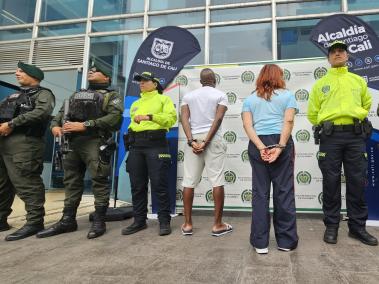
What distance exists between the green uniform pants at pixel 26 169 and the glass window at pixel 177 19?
4830mm

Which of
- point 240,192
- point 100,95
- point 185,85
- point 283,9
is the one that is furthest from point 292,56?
point 100,95

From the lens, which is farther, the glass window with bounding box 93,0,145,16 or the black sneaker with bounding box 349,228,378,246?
the glass window with bounding box 93,0,145,16

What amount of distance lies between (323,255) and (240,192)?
1.99 metres

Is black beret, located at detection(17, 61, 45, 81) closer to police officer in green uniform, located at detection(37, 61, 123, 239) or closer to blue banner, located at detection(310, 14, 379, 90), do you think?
police officer in green uniform, located at detection(37, 61, 123, 239)

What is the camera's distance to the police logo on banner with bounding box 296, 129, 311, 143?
14.0 feet

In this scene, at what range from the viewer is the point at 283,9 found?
22.8 feet

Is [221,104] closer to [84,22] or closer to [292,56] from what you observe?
[292,56]

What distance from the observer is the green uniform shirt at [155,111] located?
3.46 meters

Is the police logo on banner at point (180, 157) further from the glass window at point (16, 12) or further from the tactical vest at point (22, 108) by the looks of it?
the glass window at point (16, 12)

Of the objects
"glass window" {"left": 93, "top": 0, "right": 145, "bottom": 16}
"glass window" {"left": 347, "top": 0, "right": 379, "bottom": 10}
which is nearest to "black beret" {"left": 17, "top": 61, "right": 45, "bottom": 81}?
"glass window" {"left": 93, "top": 0, "right": 145, "bottom": 16}

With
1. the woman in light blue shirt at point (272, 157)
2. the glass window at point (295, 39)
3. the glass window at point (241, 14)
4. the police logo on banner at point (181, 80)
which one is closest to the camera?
the woman in light blue shirt at point (272, 157)

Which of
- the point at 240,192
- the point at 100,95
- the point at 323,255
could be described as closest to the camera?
the point at 323,255

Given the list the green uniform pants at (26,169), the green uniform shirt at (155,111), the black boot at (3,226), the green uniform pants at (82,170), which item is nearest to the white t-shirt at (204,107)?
the green uniform shirt at (155,111)

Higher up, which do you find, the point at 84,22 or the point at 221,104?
the point at 84,22
